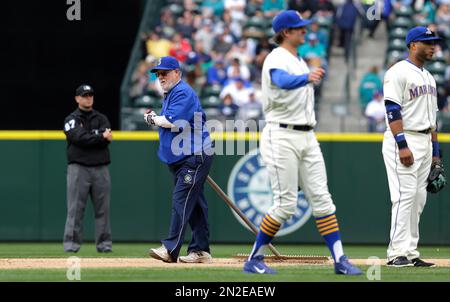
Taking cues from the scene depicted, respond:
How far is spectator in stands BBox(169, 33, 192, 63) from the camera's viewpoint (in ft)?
59.6

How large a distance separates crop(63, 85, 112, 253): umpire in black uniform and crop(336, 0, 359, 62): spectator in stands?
7105 mm

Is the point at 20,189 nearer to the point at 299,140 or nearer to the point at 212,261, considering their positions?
the point at 212,261

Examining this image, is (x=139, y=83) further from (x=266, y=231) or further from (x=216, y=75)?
(x=266, y=231)

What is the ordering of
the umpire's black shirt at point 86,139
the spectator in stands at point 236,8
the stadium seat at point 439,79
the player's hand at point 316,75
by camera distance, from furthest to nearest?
the spectator in stands at point 236,8 < the stadium seat at point 439,79 < the umpire's black shirt at point 86,139 < the player's hand at point 316,75

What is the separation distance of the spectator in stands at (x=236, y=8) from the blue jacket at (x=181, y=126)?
9.44 meters

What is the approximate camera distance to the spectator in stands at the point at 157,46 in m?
18.4

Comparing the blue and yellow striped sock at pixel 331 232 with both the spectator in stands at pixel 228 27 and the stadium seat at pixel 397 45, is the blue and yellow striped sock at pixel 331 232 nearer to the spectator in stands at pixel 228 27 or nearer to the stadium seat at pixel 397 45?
the stadium seat at pixel 397 45

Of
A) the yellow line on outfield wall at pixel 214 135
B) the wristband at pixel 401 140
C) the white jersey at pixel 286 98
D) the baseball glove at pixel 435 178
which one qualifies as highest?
the white jersey at pixel 286 98

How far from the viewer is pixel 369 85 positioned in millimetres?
17062

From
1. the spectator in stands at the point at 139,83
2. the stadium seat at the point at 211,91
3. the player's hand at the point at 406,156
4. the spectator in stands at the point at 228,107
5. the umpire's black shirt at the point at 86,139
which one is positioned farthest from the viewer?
the spectator in stands at the point at 139,83

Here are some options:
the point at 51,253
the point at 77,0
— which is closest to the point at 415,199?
the point at 51,253

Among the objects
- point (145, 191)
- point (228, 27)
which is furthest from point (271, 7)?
point (145, 191)

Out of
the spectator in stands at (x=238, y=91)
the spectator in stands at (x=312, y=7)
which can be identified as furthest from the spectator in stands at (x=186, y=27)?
the spectator in stands at (x=238, y=91)

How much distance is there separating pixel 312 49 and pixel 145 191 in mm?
4927
